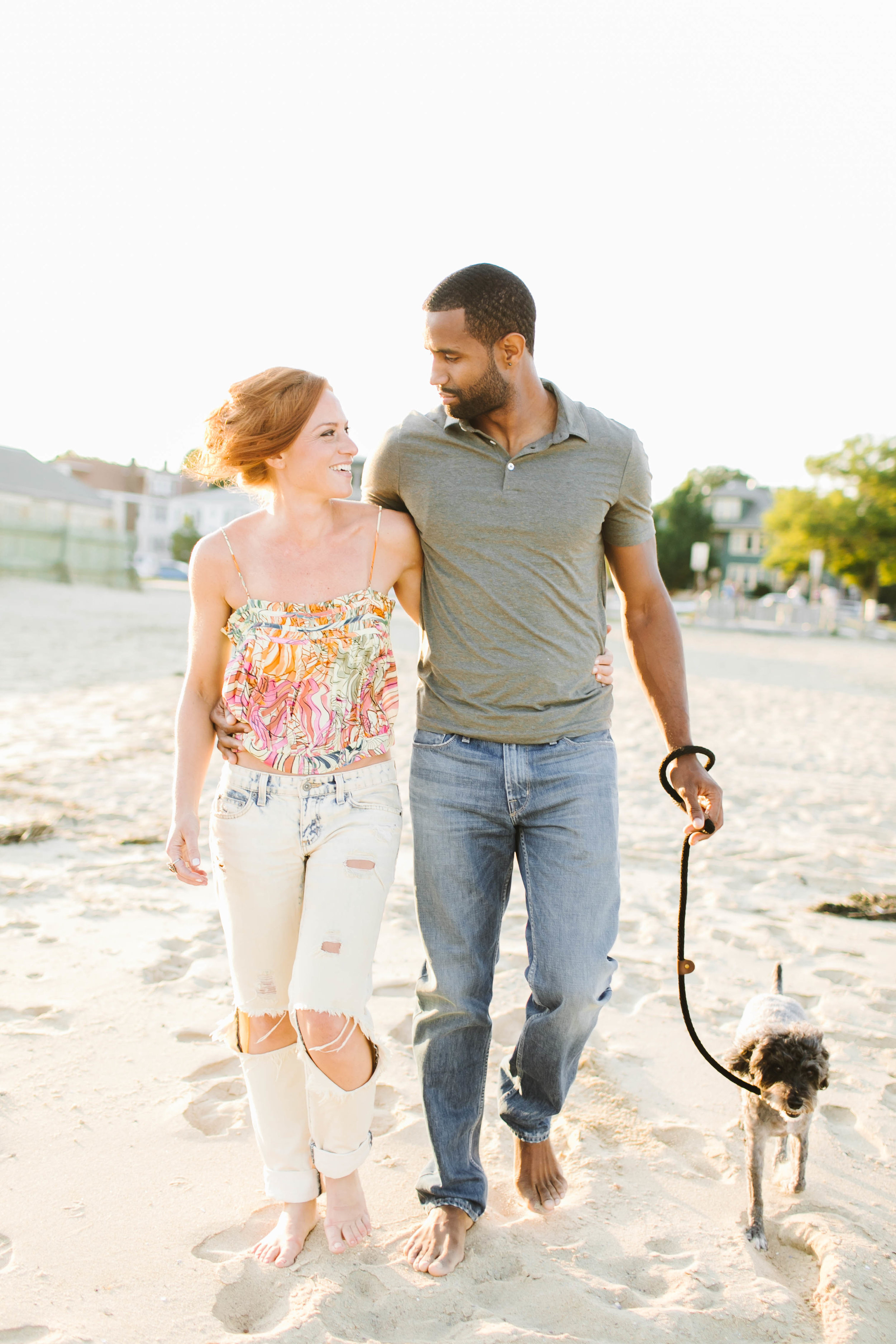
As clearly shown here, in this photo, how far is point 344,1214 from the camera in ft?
8.55

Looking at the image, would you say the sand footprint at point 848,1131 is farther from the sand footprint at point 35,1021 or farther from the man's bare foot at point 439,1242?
the sand footprint at point 35,1021

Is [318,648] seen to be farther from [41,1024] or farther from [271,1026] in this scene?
[41,1024]

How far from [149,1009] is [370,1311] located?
1.78 metres

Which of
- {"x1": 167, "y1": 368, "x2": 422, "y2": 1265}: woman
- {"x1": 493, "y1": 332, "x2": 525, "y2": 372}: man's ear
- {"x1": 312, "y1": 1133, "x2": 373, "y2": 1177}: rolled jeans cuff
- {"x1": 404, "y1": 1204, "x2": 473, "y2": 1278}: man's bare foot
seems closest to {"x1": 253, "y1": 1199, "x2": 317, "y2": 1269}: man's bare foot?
{"x1": 167, "y1": 368, "x2": 422, "y2": 1265}: woman

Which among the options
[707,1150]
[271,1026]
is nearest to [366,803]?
[271,1026]

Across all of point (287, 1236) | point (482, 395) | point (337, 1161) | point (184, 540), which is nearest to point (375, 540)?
point (482, 395)

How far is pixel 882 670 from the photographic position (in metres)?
21.4

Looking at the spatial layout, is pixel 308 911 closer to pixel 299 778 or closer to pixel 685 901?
pixel 299 778

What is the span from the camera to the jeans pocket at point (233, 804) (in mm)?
2506

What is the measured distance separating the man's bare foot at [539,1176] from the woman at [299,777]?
47 cm

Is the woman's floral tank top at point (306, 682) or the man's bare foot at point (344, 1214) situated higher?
the woman's floral tank top at point (306, 682)

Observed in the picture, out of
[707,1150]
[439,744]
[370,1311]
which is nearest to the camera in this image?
[370,1311]

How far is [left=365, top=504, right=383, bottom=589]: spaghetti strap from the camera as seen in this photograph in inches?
106

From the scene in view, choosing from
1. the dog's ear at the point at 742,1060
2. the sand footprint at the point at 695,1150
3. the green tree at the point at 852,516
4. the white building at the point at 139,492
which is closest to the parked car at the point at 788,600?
the green tree at the point at 852,516
